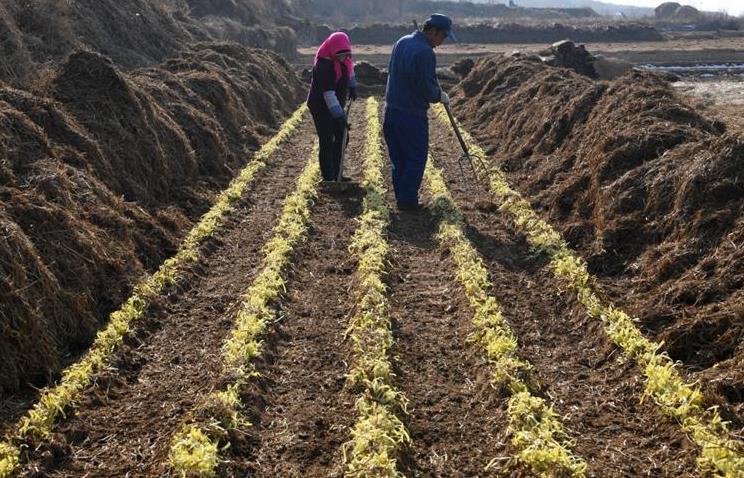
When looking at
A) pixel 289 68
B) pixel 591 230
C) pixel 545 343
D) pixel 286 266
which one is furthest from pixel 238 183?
pixel 289 68

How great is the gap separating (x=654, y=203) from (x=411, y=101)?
385 centimetres

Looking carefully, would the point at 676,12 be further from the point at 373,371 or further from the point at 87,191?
the point at 373,371

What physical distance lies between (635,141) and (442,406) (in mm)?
5764

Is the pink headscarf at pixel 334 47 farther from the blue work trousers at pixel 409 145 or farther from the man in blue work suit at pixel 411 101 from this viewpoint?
the blue work trousers at pixel 409 145

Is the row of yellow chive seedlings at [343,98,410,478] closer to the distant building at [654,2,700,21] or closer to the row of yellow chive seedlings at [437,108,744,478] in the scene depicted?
the row of yellow chive seedlings at [437,108,744,478]

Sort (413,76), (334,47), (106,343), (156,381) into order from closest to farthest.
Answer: (156,381)
(106,343)
(413,76)
(334,47)

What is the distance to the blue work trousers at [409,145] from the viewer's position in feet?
32.9

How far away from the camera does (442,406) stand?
529 cm

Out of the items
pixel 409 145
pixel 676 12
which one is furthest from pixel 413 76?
pixel 676 12

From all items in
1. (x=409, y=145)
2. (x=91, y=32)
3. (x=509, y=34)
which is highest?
(x=509, y=34)

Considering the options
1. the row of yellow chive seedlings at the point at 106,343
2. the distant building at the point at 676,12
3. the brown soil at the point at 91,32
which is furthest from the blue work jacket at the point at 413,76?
the distant building at the point at 676,12

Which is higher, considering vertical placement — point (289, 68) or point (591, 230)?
point (289, 68)

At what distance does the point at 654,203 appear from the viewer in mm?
7895

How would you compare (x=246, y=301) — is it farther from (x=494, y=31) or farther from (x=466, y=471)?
(x=494, y=31)
